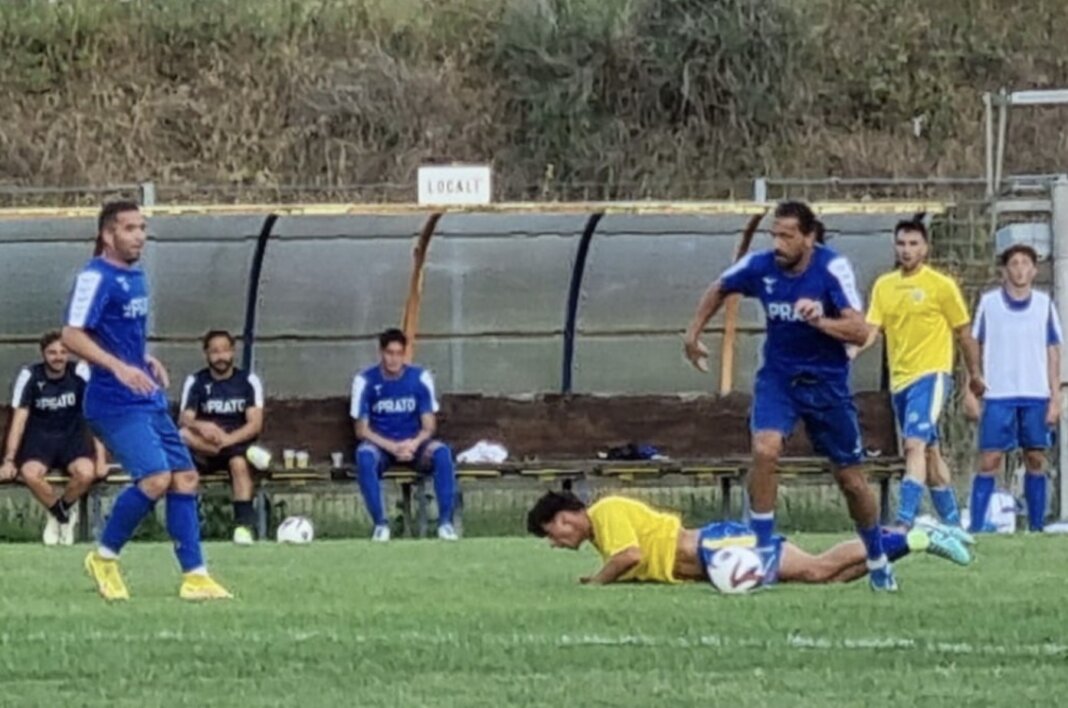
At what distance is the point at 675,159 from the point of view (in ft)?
105

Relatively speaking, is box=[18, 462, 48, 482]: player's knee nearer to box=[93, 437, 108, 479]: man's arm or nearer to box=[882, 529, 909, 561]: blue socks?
box=[93, 437, 108, 479]: man's arm

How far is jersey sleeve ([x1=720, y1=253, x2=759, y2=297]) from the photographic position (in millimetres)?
12242

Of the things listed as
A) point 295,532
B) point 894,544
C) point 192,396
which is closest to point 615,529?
point 894,544

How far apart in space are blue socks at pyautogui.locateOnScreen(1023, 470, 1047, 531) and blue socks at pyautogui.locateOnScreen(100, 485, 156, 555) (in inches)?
335

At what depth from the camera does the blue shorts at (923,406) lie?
52.1 feet

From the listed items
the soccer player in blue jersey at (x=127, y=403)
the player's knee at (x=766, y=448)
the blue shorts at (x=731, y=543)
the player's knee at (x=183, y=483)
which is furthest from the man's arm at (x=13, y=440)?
the player's knee at (x=766, y=448)

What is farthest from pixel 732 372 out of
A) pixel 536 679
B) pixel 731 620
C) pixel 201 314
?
pixel 536 679

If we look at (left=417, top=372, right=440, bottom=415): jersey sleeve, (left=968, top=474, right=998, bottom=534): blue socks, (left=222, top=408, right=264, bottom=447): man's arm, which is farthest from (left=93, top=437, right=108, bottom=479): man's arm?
(left=968, top=474, right=998, bottom=534): blue socks

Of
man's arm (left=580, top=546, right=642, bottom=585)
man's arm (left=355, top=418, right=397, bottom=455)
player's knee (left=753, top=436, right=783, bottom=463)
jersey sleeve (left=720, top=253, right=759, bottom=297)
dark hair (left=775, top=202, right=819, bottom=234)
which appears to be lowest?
man's arm (left=580, top=546, right=642, bottom=585)

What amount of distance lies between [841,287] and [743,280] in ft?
1.56

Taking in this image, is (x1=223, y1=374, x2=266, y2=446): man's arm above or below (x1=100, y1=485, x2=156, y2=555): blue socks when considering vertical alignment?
above

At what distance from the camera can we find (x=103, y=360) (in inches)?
463

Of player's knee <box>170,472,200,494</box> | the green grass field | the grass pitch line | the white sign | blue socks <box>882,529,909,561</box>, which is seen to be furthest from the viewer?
the white sign

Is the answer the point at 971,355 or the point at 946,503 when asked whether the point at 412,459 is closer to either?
the point at 946,503
